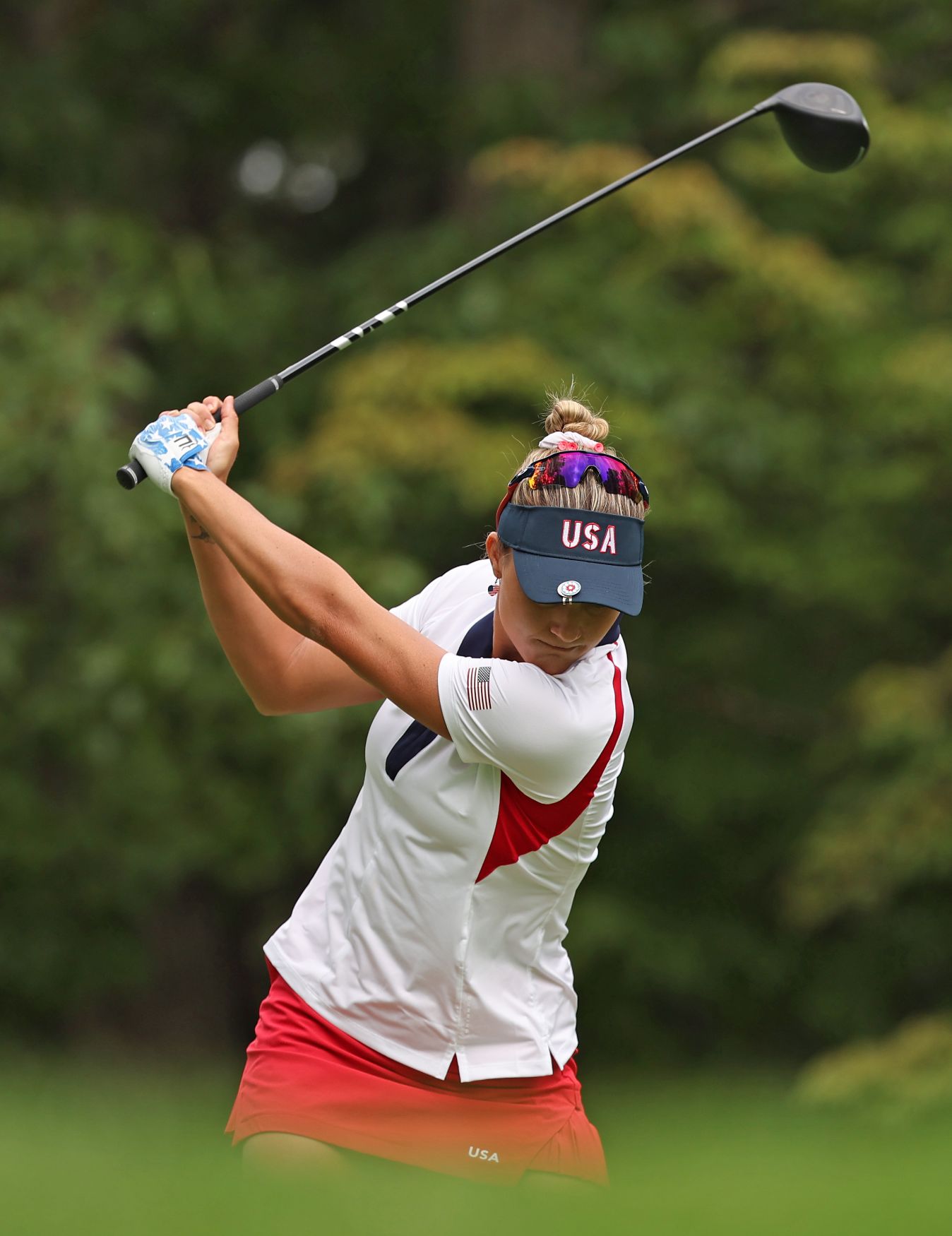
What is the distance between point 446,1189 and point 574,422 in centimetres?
160

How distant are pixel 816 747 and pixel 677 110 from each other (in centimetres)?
349

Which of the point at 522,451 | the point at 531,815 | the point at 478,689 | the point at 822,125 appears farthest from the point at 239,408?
the point at 522,451

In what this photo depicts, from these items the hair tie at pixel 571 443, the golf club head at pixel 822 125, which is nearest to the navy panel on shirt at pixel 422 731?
the hair tie at pixel 571 443

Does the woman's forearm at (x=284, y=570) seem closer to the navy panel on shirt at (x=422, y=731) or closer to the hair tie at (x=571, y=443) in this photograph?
the navy panel on shirt at (x=422, y=731)

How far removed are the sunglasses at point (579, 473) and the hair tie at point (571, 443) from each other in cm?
4

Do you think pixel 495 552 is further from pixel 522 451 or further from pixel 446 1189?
pixel 522 451

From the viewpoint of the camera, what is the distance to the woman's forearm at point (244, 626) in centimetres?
359

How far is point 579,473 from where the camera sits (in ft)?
10.6

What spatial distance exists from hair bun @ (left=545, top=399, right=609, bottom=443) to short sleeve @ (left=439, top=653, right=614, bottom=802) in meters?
0.63

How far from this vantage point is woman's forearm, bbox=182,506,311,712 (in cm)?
359

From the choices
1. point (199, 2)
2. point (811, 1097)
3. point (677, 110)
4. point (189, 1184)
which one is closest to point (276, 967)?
point (189, 1184)

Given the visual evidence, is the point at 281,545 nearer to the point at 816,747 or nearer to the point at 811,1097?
the point at 811,1097

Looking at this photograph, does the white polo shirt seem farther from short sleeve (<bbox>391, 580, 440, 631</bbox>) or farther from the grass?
the grass

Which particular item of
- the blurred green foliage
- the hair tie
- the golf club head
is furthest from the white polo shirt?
the blurred green foliage
